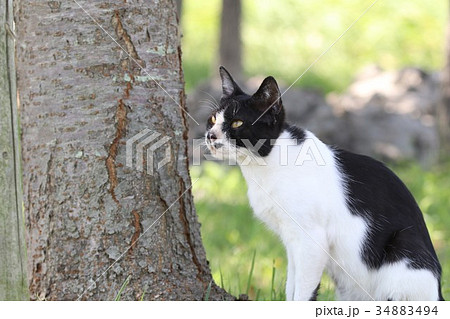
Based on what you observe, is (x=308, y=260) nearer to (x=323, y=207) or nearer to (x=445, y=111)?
(x=323, y=207)

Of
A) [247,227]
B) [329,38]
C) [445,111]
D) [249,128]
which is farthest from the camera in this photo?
[329,38]

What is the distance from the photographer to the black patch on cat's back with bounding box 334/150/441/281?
→ 279cm

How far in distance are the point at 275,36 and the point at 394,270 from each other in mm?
9458

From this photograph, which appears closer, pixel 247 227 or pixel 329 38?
pixel 247 227

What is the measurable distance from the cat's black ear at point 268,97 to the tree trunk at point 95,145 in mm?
373

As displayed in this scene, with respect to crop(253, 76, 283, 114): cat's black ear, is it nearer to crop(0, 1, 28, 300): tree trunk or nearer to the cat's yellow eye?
the cat's yellow eye

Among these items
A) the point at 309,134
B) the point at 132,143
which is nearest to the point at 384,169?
the point at 309,134

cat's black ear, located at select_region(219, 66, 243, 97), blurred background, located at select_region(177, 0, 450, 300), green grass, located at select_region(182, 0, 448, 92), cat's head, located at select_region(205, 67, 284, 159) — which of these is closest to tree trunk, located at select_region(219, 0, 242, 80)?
blurred background, located at select_region(177, 0, 450, 300)

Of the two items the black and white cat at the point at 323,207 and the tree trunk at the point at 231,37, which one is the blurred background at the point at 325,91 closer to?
the tree trunk at the point at 231,37

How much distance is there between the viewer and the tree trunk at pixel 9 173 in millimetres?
2223

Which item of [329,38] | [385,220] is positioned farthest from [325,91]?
[385,220]
